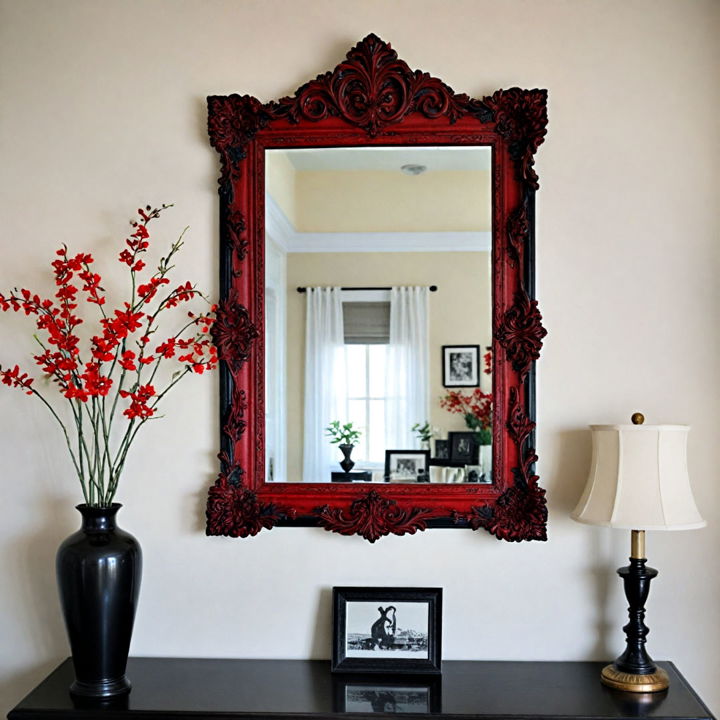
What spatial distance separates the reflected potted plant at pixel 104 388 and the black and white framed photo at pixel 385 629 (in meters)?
0.57

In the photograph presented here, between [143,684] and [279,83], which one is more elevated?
[279,83]

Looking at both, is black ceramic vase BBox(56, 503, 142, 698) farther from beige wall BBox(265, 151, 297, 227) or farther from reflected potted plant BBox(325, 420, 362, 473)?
beige wall BBox(265, 151, 297, 227)

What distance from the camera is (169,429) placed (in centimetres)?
258

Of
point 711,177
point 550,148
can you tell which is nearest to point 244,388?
point 550,148

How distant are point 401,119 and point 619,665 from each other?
5.26 feet

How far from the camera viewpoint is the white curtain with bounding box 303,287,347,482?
2.54 meters

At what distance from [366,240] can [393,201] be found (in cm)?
14

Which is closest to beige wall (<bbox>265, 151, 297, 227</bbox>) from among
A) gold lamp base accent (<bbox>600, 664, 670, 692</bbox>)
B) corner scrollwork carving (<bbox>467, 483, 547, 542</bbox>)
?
corner scrollwork carving (<bbox>467, 483, 547, 542</bbox>)

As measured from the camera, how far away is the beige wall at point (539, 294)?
2.53m

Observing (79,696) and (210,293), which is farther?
(210,293)

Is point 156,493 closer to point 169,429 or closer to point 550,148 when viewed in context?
point 169,429

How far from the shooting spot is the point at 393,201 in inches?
101

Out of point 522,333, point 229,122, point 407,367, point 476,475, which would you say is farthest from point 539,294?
point 229,122

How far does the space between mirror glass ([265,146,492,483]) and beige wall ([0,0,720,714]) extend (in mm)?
186
